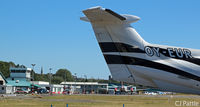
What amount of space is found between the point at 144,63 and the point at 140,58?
34 centimetres

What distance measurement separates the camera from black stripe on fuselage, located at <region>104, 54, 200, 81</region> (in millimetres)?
14156

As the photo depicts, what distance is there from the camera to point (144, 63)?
47.6 ft

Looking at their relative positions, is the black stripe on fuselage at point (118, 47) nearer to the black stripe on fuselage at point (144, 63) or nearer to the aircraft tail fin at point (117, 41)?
the aircraft tail fin at point (117, 41)

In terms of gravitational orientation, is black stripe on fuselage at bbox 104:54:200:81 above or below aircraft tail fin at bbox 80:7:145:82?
below

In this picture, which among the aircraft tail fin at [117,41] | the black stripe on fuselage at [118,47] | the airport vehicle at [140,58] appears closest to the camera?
the airport vehicle at [140,58]

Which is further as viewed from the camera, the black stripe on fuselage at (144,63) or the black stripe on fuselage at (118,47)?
the black stripe on fuselage at (118,47)

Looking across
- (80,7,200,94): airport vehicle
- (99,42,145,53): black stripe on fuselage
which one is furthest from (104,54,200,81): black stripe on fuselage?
(99,42,145,53): black stripe on fuselage

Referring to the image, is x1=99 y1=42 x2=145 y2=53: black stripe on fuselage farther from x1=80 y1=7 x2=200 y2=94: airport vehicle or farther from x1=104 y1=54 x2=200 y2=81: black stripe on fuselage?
x1=104 y1=54 x2=200 y2=81: black stripe on fuselage

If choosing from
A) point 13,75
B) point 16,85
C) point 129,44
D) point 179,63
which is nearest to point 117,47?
point 129,44

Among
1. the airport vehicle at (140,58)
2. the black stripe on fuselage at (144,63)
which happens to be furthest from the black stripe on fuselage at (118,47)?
the black stripe on fuselage at (144,63)

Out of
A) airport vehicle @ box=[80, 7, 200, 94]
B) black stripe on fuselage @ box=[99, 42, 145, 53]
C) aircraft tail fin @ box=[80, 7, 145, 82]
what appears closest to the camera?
airport vehicle @ box=[80, 7, 200, 94]

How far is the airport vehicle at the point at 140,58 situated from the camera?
46.4ft

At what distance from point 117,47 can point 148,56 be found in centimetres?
159

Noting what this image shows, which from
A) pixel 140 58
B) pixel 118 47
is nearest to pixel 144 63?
pixel 140 58
